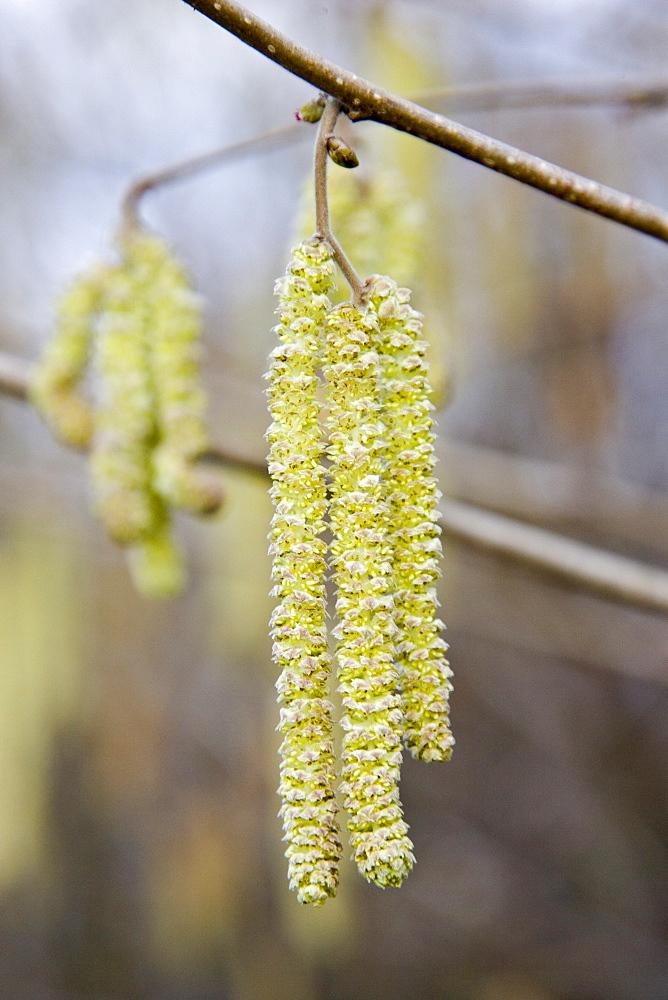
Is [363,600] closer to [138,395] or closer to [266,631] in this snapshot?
[138,395]

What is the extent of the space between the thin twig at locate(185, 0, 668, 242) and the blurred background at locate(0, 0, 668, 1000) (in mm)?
2585

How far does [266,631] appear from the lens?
141 inches

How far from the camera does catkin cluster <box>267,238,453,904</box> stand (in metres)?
0.63

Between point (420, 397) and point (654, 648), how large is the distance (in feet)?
8.48

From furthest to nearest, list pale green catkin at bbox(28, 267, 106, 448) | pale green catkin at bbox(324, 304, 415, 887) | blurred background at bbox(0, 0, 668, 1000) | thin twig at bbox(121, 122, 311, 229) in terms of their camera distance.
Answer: blurred background at bbox(0, 0, 668, 1000) < pale green catkin at bbox(28, 267, 106, 448) < thin twig at bbox(121, 122, 311, 229) < pale green catkin at bbox(324, 304, 415, 887)

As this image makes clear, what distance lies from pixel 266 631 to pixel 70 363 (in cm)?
241

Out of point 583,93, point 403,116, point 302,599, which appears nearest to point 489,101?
point 583,93

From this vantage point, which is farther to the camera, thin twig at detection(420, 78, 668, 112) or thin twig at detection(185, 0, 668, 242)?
thin twig at detection(420, 78, 668, 112)

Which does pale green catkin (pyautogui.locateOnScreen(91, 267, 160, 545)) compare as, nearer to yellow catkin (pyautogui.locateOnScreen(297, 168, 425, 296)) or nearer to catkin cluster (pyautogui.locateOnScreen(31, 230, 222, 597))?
catkin cluster (pyautogui.locateOnScreen(31, 230, 222, 597))

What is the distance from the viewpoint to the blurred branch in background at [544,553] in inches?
55.6

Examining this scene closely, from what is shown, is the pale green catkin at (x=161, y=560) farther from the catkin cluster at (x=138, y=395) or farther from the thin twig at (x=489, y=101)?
the thin twig at (x=489, y=101)

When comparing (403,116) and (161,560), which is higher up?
(403,116)

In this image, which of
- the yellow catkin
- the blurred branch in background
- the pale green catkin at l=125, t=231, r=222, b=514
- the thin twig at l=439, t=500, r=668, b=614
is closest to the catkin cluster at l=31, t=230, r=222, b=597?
the pale green catkin at l=125, t=231, r=222, b=514

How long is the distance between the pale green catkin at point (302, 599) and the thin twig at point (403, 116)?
0.13m
